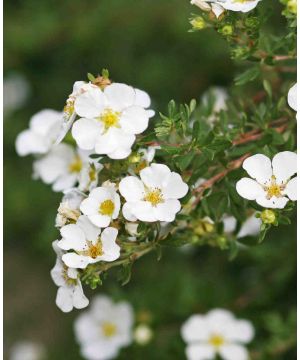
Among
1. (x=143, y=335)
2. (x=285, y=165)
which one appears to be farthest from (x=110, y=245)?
(x=143, y=335)

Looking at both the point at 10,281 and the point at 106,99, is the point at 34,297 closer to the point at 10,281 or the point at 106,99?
the point at 10,281

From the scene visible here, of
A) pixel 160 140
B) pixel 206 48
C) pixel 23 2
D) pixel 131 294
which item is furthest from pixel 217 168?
pixel 23 2

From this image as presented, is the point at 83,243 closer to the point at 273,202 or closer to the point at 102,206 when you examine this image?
the point at 102,206

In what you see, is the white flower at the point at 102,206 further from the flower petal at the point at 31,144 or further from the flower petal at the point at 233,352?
the flower petal at the point at 233,352

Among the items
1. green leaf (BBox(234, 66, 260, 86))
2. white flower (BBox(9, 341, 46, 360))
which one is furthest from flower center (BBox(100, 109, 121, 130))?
white flower (BBox(9, 341, 46, 360))

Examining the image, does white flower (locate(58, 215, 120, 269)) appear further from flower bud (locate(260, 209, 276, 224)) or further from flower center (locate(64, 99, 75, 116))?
flower bud (locate(260, 209, 276, 224))
